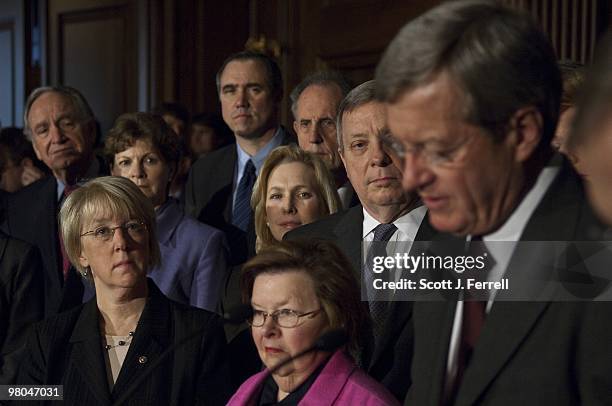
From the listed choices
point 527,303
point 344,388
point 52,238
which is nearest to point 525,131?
point 527,303

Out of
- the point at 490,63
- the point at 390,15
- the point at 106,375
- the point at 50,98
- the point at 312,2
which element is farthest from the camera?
the point at 312,2

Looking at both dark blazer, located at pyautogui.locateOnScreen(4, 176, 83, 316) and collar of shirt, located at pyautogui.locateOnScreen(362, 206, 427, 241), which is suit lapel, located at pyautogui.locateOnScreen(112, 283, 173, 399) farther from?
dark blazer, located at pyautogui.locateOnScreen(4, 176, 83, 316)

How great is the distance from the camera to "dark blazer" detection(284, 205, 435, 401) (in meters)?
1.94

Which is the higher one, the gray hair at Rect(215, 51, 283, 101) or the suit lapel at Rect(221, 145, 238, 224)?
the gray hair at Rect(215, 51, 283, 101)

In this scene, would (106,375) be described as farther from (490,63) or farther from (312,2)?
(312,2)

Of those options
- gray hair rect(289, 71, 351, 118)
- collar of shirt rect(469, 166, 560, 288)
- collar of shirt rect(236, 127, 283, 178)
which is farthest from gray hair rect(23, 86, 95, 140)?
collar of shirt rect(469, 166, 560, 288)

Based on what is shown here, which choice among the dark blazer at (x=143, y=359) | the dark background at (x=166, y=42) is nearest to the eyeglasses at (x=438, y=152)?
the dark blazer at (x=143, y=359)

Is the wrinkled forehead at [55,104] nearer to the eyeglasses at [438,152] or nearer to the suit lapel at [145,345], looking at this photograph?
the suit lapel at [145,345]

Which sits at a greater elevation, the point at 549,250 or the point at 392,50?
the point at 392,50

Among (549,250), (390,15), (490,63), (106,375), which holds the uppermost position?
(390,15)

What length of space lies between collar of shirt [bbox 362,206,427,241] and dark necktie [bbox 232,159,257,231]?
131 cm

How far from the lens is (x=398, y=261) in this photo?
1571 mm

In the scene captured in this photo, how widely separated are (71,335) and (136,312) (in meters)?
0.17

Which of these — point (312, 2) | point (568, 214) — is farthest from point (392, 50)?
point (312, 2)
